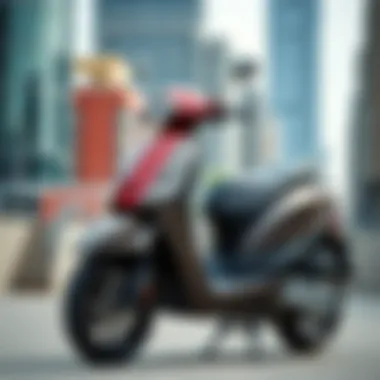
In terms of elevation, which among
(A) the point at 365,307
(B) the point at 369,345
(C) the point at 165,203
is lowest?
(A) the point at 365,307

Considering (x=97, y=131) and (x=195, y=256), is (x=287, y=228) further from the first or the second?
(x=97, y=131)

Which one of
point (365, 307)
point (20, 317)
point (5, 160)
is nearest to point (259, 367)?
point (20, 317)

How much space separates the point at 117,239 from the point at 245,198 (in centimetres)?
57

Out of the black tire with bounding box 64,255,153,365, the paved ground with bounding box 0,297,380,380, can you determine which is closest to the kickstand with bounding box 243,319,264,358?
the paved ground with bounding box 0,297,380,380

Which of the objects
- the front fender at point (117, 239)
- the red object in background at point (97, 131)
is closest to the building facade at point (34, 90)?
the red object in background at point (97, 131)

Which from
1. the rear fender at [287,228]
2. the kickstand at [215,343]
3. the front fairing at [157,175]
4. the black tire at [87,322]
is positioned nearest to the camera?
the black tire at [87,322]

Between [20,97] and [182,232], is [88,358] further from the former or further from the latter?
[20,97]

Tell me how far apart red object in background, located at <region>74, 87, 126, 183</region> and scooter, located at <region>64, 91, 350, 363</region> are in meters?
3.67

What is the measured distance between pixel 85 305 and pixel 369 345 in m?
1.09

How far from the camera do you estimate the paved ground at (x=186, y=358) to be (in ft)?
11.2

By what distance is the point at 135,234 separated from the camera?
3.73 m

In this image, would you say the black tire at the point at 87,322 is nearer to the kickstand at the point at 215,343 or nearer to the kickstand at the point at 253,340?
the kickstand at the point at 215,343

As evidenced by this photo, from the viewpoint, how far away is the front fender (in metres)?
3.63

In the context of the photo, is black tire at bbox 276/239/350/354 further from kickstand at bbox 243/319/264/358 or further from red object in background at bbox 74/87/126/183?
red object in background at bbox 74/87/126/183
